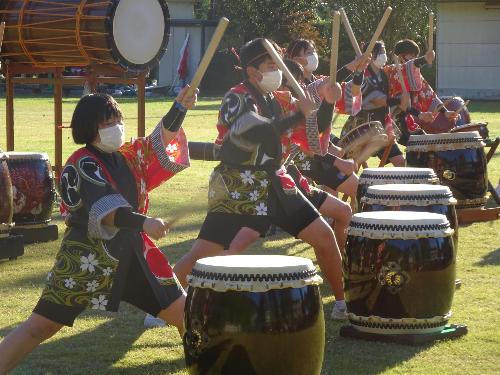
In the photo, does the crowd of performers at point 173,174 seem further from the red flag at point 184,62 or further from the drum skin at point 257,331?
the red flag at point 184,62

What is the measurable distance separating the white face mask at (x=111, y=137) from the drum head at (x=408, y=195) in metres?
1.68

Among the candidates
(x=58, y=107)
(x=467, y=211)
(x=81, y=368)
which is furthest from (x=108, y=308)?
(x=58, y=107)

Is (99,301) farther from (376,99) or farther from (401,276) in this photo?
(376,99)

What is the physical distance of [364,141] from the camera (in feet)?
20.8

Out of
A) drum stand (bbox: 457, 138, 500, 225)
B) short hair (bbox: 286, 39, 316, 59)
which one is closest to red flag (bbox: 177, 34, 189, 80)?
drum stand (bbox: 457, 138, 500, 225)

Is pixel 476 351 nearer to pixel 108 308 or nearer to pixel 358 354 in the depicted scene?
pixel 358 354

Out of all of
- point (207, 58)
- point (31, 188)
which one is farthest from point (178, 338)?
point (31, 188)

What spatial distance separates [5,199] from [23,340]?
2.66 m

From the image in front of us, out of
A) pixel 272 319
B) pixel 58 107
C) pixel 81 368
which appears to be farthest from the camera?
pixel 58 107

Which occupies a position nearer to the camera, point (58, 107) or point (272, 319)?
point (272, 319)

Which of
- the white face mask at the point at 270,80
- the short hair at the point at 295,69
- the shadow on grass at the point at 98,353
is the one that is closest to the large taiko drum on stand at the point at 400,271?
the white face mask at the point at 270,80

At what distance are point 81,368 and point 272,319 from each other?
1.20 meters

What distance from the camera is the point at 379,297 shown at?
15.3 ft

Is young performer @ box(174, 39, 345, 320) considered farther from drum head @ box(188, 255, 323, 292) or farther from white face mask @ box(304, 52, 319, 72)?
white face mask @ box(304, 52, 319, 72)
